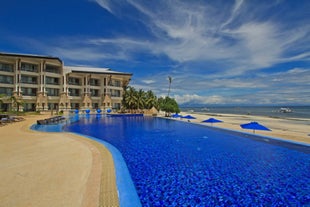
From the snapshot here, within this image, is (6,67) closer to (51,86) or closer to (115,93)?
(51,86)

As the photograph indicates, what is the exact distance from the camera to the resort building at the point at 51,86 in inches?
1373

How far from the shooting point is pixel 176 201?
5500 millimetres

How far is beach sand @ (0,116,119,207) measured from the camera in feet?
15.0

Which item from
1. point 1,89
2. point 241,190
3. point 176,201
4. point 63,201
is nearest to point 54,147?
point 63,201

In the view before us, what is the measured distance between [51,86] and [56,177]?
131ft

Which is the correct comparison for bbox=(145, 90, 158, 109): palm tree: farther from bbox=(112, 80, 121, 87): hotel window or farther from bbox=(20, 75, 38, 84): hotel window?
bbox=(20, 75, 38, 84): hotel window

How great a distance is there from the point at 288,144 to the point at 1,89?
154ft

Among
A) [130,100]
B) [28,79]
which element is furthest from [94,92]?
[28,79]

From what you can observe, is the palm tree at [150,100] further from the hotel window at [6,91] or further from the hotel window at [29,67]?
the hotel window at [6,91]

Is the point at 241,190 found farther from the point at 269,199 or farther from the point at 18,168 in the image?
the point at 18,168

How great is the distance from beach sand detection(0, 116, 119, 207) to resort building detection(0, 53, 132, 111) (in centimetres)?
2907

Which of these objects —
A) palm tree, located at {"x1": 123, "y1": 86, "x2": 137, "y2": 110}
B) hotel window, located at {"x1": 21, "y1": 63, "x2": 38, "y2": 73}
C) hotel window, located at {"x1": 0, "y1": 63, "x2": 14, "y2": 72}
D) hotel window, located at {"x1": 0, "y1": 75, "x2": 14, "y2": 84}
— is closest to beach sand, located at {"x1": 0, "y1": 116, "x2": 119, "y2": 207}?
palm tree, located at {"x1": 123, "y1": 86, "x2": 137, "y2": 110}

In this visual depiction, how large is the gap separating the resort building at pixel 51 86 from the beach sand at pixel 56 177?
95.4 ft

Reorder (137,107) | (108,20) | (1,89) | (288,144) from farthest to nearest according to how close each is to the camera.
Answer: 1. (137,107)
2. (1,89)
3. (108,20)
4. (288,144)
